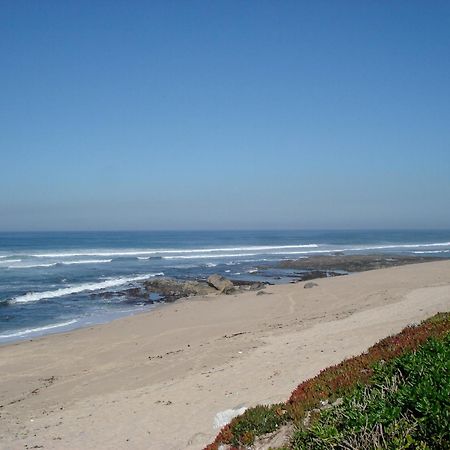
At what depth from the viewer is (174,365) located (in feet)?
40.1

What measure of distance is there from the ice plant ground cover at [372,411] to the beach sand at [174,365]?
1.96 m

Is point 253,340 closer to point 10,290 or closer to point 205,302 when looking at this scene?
point 205,302

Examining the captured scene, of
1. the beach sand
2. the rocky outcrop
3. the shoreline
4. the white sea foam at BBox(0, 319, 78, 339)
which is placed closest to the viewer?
the beach sand

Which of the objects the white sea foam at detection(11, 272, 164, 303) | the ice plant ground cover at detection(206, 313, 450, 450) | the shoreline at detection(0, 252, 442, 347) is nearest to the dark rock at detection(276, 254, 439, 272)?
the shoreline at detection(0, 252, 442, 347)

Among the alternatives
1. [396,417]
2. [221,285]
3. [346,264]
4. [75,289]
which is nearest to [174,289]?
[221,285]

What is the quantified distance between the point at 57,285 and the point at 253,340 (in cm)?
2159

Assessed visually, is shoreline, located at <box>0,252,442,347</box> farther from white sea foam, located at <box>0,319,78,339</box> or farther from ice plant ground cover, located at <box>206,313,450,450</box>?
ice plant ground cover, located at <box>206,313,450,450</box>

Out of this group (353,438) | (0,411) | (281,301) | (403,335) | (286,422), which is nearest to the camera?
(353,438)

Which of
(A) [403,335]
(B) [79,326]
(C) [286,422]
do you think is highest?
(A) [403,335]

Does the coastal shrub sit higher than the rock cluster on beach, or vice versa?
the coastal shrub

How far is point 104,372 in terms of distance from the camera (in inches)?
487

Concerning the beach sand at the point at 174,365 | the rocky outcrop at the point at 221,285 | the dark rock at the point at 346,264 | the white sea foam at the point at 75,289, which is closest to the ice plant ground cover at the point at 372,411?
the beach sand at the point at 174,365

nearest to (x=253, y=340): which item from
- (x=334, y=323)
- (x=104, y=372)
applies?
(x=334, y=323)

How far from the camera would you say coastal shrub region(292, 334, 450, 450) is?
3.48m
